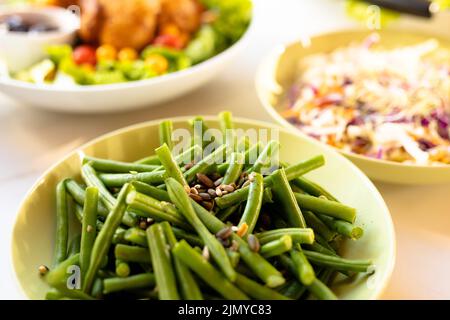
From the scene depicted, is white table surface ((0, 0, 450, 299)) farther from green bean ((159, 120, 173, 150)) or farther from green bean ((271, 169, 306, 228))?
green bean ((159, 120, 173, 150))

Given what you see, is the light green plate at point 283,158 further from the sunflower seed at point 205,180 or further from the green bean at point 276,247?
the sunflower seed at point 205,180

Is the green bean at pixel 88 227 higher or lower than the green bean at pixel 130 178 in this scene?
lower

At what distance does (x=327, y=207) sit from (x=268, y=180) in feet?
0.52

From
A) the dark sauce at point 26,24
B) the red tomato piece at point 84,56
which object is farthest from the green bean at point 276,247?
the dark sauce at point 26,24

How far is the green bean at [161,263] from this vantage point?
1.06 metres

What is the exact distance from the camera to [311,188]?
1.37 metres

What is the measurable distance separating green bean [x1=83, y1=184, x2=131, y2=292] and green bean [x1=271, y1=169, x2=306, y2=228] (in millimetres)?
354

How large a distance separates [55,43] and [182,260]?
1.51 meters

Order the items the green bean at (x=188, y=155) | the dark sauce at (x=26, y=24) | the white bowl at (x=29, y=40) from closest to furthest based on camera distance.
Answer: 1. the green bean at (x=188, y=155)
2. the white bowl at (x=29, y=40)
3. the dark sauce at (x=26, y=24)

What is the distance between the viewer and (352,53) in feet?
7.29

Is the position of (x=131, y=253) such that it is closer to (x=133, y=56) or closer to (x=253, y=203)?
(x=253, y=203)

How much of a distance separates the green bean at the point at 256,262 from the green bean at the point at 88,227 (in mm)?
273

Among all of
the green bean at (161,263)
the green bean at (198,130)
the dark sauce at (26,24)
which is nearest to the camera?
the green bean at (161,263)
